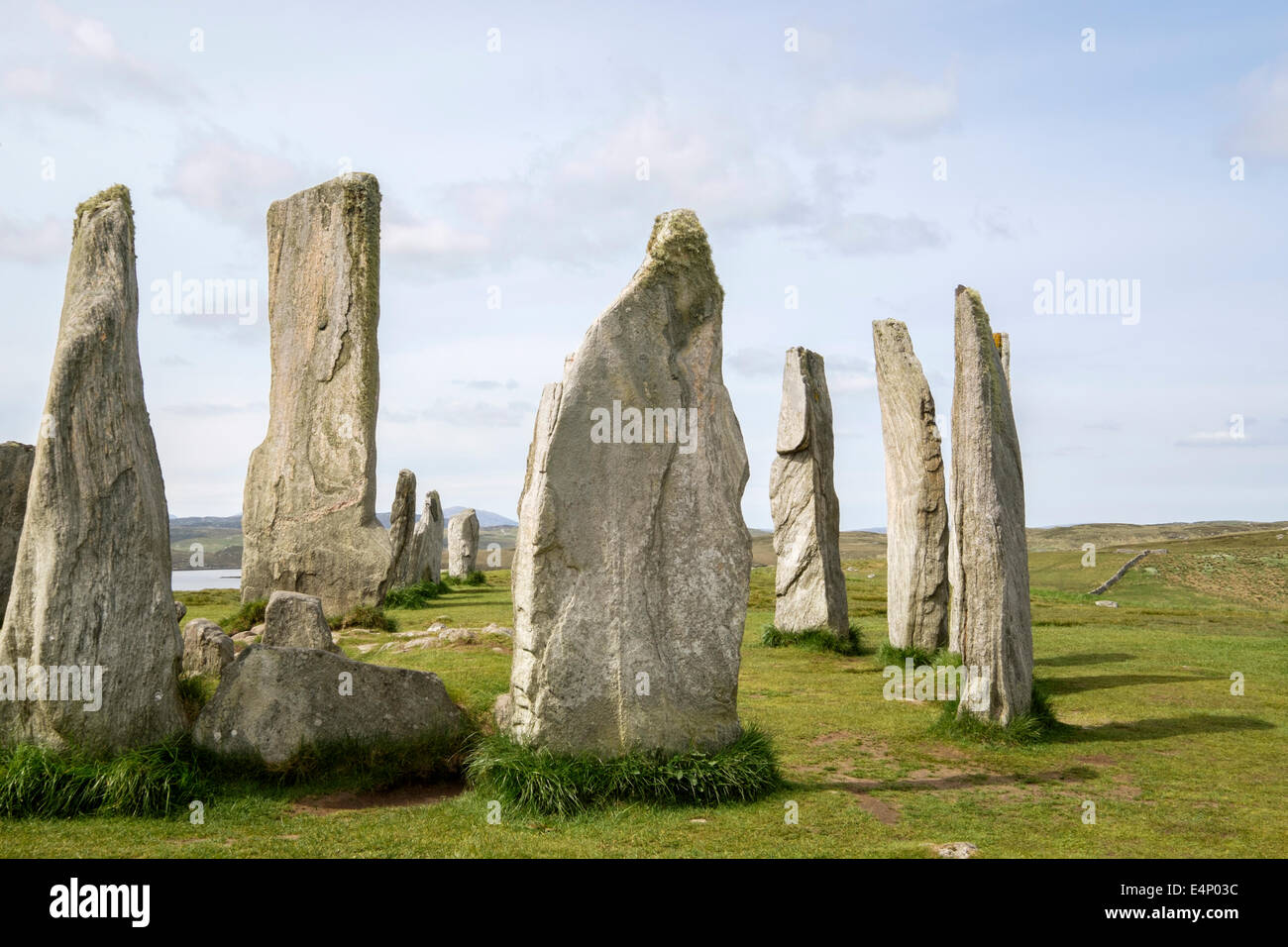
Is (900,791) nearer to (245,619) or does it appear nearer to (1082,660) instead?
(1082,660)

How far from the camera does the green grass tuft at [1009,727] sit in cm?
1034

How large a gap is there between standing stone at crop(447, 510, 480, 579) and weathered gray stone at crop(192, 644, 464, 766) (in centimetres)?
2469

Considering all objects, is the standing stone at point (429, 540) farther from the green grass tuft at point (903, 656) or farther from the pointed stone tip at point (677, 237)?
the pointed stone tip at point (677, 237)

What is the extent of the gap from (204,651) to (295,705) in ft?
9.65

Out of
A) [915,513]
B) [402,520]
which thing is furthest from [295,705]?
[402,520]

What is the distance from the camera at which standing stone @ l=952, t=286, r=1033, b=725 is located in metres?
10.4

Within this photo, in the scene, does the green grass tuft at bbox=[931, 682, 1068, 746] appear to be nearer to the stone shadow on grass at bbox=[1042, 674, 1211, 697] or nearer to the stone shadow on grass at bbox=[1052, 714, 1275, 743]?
the stone shadow on grass at bbox=[1052, 714, 1275, 743]

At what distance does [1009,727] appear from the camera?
409 inches

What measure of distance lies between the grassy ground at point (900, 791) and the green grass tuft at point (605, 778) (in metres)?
0.18

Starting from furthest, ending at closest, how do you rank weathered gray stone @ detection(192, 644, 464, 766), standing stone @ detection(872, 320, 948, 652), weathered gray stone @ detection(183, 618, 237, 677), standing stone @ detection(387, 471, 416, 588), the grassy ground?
1. standing stone @ detection(387, 471, 416, 588)
2. standing stone @ detection(872, 320, 948, 652)
3. weathered gray stone @ detection(183, 618, 237, 677)
4. weathered gray stone @ detection(192, 644, 464, 766)
5. the grassy ground

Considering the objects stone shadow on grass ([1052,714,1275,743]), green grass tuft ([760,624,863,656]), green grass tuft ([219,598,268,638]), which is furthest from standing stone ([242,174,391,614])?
stone shadow on grass ([1052,714,1275,743])

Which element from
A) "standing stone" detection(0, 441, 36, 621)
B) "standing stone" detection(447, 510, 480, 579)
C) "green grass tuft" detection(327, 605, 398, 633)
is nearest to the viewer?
"standing stone" detection(0, 441, 36, 621)

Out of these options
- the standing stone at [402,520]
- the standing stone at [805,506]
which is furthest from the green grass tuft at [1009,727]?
the standing stone at [402,520]
